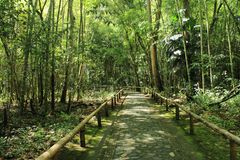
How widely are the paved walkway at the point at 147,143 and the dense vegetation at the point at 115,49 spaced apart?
5.24ft

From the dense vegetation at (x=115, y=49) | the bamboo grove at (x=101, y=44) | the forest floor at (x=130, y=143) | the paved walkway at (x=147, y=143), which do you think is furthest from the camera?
the bamboo grove at (x=101, y=44)

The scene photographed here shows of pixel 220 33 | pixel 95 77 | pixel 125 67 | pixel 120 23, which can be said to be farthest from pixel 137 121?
pixel 125 67

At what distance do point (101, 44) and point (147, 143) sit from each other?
2798cm

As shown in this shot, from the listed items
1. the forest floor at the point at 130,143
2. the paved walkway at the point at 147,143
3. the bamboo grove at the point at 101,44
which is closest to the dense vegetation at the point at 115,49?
the bamboo grove at the point at 101,44

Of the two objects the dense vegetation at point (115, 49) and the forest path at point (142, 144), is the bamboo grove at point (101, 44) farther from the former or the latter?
the forest path at point (142, 144)

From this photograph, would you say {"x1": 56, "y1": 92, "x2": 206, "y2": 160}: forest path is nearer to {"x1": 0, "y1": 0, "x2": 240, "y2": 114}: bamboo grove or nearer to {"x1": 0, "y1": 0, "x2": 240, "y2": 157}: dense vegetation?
{"x1": 0, "y1": 0, "x2": 240, "y2": 157}: dense vegetation

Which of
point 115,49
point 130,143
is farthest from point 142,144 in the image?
point 115,49

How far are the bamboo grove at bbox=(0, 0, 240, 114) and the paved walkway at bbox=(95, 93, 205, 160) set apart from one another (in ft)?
14.0

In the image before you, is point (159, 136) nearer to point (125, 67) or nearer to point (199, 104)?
point (199, 104)

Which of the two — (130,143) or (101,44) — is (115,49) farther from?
(130,143)

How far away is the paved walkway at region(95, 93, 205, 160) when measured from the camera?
20.2 feet

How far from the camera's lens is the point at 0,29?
30.2 ft

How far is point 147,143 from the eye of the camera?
7137 millimetres

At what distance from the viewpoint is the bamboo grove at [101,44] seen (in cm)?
1215
